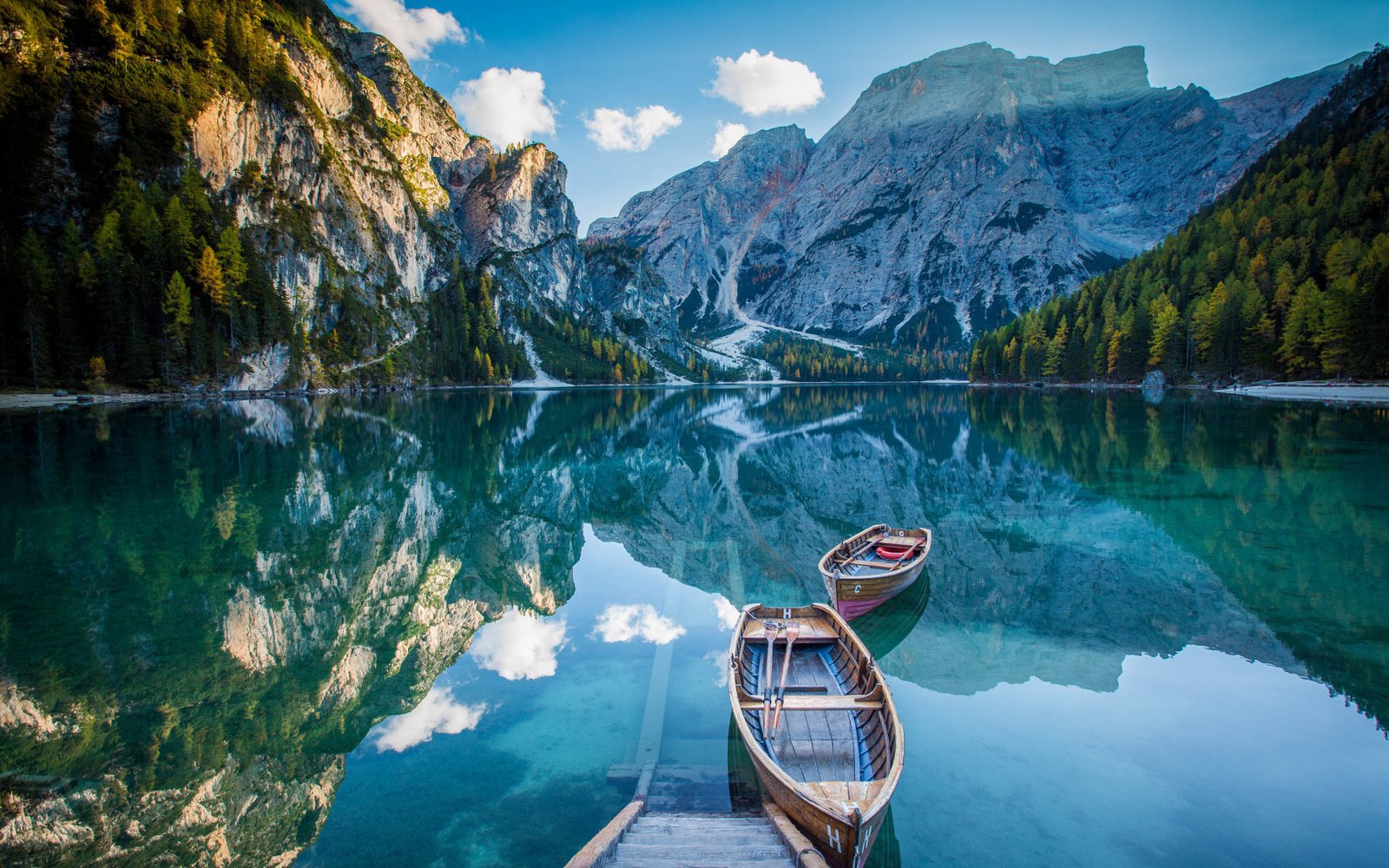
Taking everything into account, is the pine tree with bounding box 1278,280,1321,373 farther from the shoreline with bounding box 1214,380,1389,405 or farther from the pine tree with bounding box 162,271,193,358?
the pine tree with bounding box 162,271,193,358

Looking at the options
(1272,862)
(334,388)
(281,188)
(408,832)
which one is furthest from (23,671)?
(281,188)

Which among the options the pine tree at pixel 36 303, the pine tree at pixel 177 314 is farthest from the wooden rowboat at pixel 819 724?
the pine tree at pixel 177 314

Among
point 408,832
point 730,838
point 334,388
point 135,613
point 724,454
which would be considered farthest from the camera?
point 334,388

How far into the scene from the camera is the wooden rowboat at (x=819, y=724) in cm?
598

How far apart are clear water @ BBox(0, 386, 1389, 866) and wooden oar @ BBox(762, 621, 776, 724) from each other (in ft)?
3.97

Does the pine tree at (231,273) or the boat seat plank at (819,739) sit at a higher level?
the pine tree at (231,273)

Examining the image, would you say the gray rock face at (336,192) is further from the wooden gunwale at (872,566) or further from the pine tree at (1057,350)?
the pine tree at (1057,350)

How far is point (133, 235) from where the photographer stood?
75.7 meters

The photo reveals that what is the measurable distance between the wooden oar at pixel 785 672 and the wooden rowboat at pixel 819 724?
0.08 ft

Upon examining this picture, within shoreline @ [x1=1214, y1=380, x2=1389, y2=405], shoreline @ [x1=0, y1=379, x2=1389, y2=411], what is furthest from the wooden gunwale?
shoreline @ [x1=1214, y1=380, x2=1389, y2=405]

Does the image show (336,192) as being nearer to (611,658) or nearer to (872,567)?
(611,658)

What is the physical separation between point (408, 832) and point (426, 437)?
42507 mm

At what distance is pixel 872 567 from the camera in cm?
1716

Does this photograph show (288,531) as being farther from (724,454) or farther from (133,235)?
(133,235)
